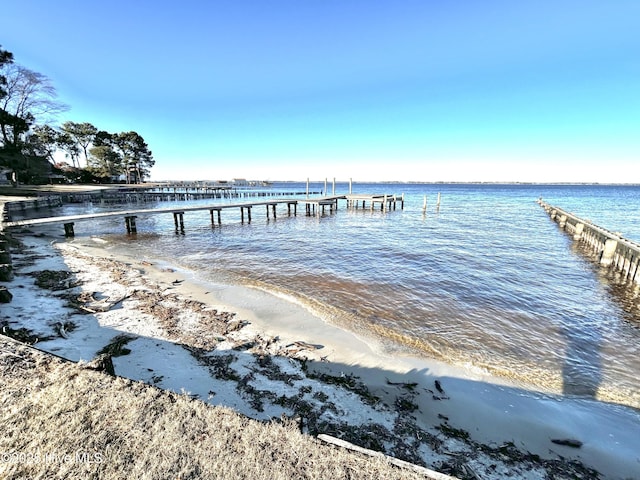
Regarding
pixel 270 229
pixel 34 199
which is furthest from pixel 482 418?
pixel 34 199

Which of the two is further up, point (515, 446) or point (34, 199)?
point (34, 199)

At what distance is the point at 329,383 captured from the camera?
4770mm

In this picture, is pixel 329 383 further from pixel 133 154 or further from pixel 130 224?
pixel 133 154

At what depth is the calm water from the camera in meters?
6.04

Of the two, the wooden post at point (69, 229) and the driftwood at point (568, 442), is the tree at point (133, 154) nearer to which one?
the wooden post at point (69, 229)

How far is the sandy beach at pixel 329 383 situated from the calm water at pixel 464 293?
792 millimetres

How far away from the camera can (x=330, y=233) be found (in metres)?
21.2

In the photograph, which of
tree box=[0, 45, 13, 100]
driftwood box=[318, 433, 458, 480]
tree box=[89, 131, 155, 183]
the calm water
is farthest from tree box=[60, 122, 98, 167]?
driftwood box=[318, 433, 458, 480]

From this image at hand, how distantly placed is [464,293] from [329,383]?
22.3 ft

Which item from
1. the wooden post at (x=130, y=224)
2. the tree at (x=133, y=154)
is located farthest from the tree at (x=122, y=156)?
the wooden post at (x=130, y=224)

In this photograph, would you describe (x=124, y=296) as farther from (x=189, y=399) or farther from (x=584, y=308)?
(x=584, y=308)

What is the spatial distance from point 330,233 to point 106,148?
2428 inches

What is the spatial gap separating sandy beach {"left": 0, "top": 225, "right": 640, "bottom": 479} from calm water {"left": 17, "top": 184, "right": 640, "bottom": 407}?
2.60 ft

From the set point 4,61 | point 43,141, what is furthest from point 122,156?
point 4,61
